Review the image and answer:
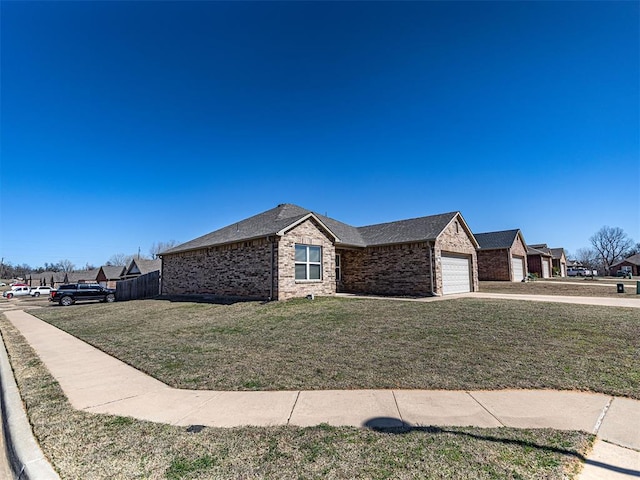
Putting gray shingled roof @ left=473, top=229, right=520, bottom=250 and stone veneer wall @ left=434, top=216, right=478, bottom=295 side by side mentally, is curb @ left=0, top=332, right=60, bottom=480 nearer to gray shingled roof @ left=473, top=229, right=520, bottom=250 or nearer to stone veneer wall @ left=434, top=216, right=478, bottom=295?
stone veneer wall @ left=434, top=216, right=478, bottom=295

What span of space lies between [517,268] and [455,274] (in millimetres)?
14456

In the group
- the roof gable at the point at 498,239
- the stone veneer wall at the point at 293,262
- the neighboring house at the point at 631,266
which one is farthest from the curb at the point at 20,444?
the neighboring house at the point at 631,266

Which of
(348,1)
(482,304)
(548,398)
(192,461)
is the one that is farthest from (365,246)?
(192,461)

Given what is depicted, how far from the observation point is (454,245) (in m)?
18.7

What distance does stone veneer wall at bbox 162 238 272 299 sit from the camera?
1499 centimetres

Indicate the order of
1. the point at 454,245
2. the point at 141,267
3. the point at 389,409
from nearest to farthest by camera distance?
the point at 389,409, the point at 454,245, the point at 141,267

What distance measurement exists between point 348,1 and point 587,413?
42.2 feet

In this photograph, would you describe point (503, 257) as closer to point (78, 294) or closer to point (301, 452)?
Answer: point (301, 452)

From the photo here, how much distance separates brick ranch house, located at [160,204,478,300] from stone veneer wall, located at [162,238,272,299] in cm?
5

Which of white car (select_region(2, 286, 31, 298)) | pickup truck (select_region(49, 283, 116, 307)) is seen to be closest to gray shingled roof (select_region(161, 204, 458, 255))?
pickup truck (select_region(49, 283, 116, 307))

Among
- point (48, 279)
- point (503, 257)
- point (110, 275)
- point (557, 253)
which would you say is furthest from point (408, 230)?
point (48, 279)

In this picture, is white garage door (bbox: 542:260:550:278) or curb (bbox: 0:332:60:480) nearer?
curb (bbox: 0:332:60:480)

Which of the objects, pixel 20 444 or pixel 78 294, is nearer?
pixel 20 444

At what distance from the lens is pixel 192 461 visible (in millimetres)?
2912
